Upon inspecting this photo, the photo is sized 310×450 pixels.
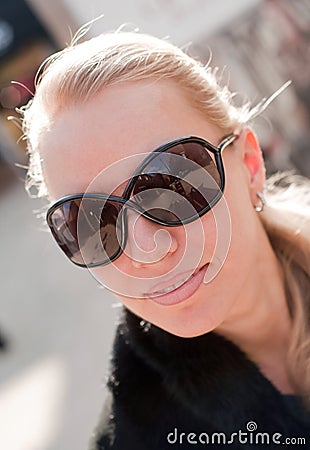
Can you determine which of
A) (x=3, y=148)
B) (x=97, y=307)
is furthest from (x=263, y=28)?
(x=3, y=148)

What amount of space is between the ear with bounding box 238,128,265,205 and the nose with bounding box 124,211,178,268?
286 mm

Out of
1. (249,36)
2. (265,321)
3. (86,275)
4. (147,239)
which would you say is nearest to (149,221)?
(147,239)

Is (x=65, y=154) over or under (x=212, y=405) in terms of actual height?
over

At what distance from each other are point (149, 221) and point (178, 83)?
0.30 meters

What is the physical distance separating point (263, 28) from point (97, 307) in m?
1.81

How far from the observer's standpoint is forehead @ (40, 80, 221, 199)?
1.11 m

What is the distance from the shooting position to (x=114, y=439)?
4.21ft

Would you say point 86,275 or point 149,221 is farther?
point 86,275

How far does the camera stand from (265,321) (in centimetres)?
136

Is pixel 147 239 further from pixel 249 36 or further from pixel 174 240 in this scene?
pixel 249 36

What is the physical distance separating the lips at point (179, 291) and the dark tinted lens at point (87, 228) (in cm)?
11

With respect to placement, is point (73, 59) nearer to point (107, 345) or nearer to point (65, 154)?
point (65, 154)

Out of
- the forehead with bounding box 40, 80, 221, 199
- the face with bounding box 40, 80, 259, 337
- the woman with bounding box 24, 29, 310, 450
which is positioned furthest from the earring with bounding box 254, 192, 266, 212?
the forehead with bounding box 40, 80, 221, 199

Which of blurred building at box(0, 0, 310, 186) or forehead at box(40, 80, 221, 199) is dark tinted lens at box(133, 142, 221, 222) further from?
blurred building at box(0, 0, 310, 186)
